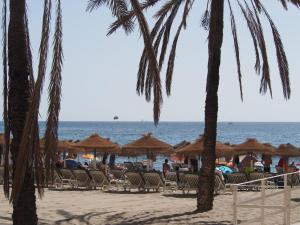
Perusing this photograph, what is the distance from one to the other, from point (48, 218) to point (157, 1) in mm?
6184

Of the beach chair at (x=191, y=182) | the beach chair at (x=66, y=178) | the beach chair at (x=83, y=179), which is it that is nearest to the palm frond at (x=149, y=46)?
the beach chair at (x=191, y=182)

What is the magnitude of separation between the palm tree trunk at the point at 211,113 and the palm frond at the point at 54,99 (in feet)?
20.3

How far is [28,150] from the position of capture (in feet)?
27.1

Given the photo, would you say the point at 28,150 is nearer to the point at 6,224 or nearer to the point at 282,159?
the point at 6,224

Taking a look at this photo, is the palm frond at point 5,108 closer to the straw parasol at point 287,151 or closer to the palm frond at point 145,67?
the palm frond at point 145,67

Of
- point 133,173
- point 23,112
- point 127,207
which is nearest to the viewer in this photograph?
point 23,112

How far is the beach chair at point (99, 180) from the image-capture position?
20.6 meters

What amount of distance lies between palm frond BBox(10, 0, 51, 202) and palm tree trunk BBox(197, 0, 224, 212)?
639 centimetres

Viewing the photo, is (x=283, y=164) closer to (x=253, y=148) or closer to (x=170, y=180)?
(x=253, y=148)

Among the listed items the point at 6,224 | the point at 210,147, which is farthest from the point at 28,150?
the point at 210,147

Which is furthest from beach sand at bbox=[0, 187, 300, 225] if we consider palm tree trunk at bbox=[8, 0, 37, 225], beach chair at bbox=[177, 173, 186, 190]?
palm tree trunk at bbox=[8, 0, 37, 225]

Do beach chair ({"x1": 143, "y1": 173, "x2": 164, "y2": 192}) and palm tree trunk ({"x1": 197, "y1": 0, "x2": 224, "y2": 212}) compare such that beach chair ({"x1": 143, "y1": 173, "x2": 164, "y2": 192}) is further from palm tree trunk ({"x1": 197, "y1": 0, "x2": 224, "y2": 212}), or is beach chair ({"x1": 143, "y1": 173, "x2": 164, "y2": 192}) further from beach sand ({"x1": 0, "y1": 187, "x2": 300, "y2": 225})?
palm tree trunk ({"x1": 197, "y1": 0, "x2": 224, "y2": 212})

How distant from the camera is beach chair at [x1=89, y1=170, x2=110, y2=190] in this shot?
67.5 feet

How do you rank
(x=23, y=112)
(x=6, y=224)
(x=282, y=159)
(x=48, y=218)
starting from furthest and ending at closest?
(x=282, y=159), (x=48, y=218), (x=6, y=224), (x=23, y=112)
